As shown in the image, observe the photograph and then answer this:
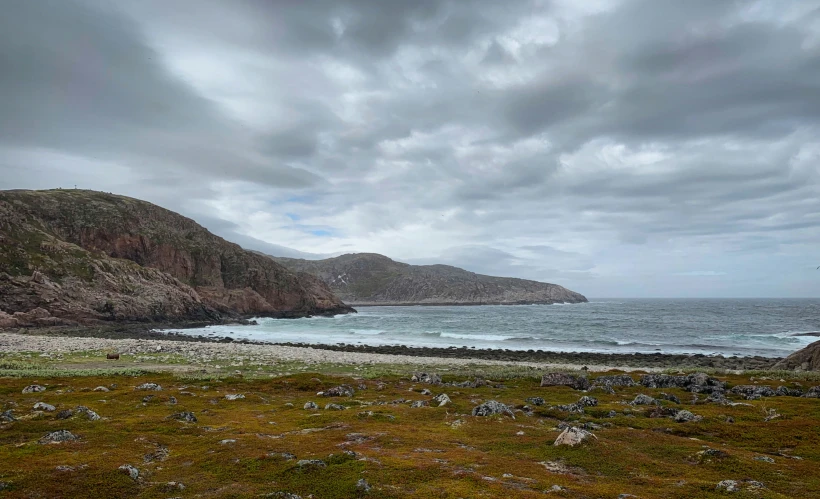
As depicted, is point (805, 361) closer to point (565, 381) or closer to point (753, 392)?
point (753, 392)

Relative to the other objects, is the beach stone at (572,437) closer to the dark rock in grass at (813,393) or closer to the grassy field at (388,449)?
the grassy field at (388,449)

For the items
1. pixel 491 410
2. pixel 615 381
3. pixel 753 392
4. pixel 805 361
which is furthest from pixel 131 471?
pixel 805 361

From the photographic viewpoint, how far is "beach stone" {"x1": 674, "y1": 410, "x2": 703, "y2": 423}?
14.5 m

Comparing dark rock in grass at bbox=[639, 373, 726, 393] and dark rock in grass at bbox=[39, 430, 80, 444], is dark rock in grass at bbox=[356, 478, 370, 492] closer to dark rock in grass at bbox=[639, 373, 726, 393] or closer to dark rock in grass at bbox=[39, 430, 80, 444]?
dark rock in grass at bbox=[39, 430, 80, 444]

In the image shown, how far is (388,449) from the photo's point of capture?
11.0 m

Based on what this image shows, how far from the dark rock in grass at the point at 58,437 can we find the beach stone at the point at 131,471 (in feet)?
11.8

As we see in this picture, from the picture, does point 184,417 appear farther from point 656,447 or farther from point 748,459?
point 748,459

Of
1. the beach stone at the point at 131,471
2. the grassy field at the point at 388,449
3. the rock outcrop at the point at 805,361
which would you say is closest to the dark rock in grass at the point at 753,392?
the grassy field at the point at 388,449

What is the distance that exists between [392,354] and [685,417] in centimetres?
4439

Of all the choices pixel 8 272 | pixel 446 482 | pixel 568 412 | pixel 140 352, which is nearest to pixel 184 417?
pixel 446 482

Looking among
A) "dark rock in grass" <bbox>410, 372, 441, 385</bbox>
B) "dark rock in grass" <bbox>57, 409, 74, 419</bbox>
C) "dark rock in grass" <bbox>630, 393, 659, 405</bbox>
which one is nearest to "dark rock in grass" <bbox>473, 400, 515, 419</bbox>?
"dark rock in grass" <bbox>630, 393, 659, 405</bbox>

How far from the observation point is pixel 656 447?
11.4 meters

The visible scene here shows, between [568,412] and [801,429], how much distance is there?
6.77 metres

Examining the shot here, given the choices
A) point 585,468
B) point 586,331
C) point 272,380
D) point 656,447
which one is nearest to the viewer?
point 585,468
